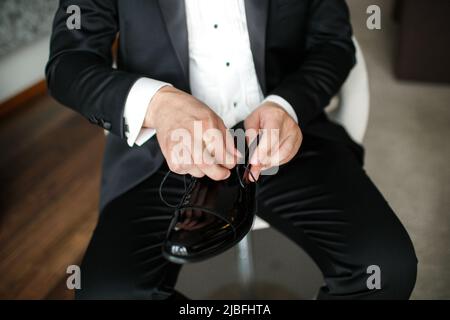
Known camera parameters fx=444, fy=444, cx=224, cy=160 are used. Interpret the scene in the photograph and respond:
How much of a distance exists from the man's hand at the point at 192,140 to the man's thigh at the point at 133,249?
0.18 m

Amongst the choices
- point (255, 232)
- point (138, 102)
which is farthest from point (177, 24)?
point (255, 232)

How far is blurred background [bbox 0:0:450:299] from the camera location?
1.06 m

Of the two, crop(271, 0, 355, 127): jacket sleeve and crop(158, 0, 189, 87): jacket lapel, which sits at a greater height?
crop(158, 0, 189, 87): jacket lapel

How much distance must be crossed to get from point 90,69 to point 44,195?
98 centimetres

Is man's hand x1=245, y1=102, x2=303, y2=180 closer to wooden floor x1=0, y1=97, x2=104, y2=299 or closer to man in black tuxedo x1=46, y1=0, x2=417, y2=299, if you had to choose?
man in black tuxedo x1=46, y1=0, x2=417, y2=299

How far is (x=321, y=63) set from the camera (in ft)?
3.15

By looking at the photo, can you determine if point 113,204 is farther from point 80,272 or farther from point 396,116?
point 396,116

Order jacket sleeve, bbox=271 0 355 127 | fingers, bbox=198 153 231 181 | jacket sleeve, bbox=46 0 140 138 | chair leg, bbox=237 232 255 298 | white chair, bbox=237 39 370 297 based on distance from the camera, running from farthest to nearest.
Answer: chair leg, bbox=237 232 255 298
white chair, bbox=237 39 370 297
jacket sleeve, bbox=271 0 355 127
jacket sleeve, bbox=46 0 140 138
fingers, bbox=198 153 231 181

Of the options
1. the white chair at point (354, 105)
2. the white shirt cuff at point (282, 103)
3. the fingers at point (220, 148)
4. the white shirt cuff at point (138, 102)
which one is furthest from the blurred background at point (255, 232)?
the white shirt cuff at point (138, 102)

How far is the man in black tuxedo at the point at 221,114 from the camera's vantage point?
804 mm

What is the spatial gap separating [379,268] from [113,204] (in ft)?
1.75

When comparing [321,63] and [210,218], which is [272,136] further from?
[321,63]

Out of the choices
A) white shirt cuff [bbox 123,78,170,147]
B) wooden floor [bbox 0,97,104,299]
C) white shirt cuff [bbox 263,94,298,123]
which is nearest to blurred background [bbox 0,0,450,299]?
wooden floor [bbox 0,97,104,299]

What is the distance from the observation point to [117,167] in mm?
958
